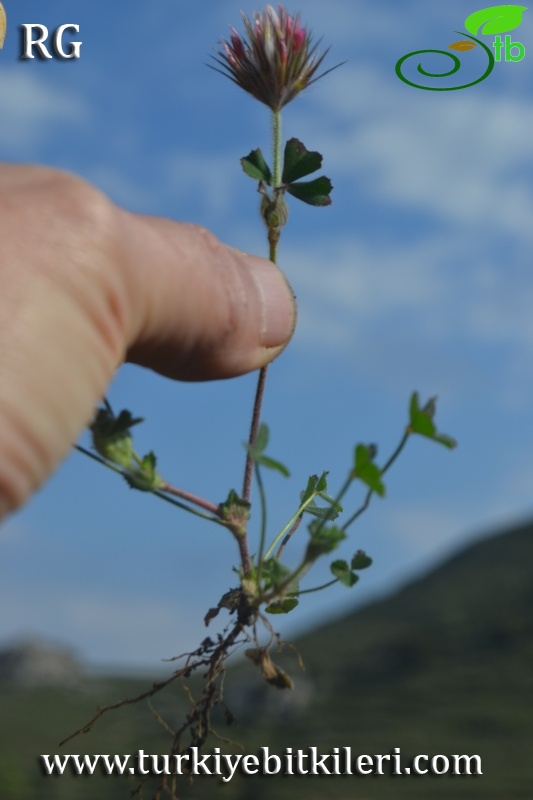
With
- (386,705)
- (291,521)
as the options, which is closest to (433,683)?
(386,705)

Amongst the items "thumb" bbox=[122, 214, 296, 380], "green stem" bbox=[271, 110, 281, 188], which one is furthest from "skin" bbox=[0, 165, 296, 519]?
"green stem" bbox=[271, 110, 281, 188]

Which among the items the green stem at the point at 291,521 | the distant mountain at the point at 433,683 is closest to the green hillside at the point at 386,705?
the distant mountain at the point at 433,683

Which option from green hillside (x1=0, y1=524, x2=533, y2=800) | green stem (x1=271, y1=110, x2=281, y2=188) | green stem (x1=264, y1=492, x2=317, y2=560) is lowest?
green stem (x1=264, y1=492, x2=317, y2=560)

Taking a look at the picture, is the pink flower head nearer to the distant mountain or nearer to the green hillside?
the green hillside

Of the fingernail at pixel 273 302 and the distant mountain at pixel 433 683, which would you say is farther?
the distant mountain at pixel 433 683

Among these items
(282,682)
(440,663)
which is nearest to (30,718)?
(440,663)

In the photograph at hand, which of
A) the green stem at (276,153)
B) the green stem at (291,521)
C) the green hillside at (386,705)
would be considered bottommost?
the green stem at (291,521)

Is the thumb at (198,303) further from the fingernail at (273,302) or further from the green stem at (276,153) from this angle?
the green stem at (276,153)
